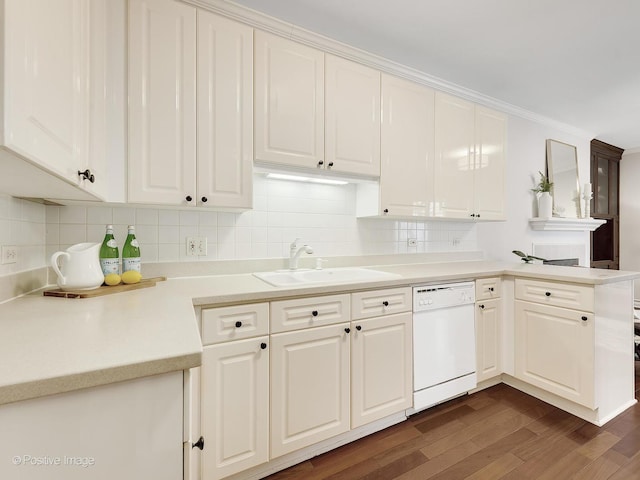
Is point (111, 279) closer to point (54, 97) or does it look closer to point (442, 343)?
point (54, 97)

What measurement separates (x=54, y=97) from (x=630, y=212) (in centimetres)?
660

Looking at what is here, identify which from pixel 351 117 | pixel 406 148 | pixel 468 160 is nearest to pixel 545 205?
pixel 468 160

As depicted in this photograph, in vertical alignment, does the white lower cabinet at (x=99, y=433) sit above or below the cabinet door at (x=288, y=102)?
below

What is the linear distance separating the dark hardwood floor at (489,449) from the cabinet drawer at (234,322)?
2.55 ft

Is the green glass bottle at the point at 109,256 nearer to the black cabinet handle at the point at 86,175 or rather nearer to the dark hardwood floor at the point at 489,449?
the black cabinet handle at the point at 86,175

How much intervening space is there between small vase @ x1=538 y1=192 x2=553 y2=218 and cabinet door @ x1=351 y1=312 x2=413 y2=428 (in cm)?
256

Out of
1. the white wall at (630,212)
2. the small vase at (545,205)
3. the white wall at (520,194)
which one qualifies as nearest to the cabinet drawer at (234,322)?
the white wall at (520,194)

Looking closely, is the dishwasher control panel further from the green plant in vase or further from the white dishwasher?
the green plant in vase

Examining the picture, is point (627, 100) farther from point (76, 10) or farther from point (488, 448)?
point (76, 10)

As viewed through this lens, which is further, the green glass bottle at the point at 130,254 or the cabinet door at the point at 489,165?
the cabinet door at the point at 489,165

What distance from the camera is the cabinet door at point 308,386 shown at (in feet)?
4.66

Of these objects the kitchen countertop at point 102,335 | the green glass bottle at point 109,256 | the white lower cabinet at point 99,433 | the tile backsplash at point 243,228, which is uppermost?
the tile backsplash at point 243,228

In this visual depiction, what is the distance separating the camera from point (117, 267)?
1456mm

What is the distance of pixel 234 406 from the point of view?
4.34ft
